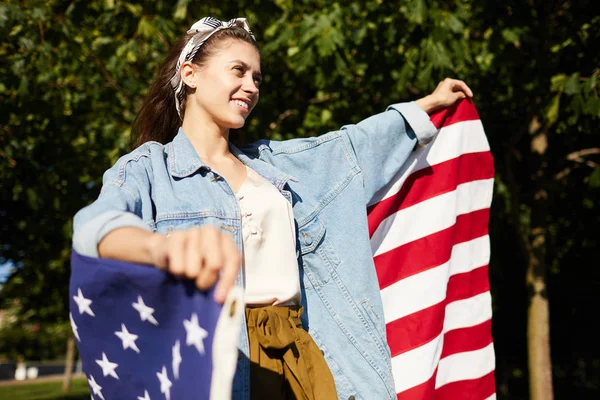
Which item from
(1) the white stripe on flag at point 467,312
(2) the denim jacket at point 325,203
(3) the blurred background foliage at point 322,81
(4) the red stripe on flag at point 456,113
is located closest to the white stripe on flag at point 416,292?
(1) the white stripe on flag at point 467,312

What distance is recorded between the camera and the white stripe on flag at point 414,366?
2.93 m

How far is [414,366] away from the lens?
9.68ft

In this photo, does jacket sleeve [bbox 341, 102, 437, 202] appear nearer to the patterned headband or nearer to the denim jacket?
the denim jacket

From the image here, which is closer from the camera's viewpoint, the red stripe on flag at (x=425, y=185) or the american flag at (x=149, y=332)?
the american flag at (x=149, y=332)

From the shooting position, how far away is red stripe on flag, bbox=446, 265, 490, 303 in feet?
10.6

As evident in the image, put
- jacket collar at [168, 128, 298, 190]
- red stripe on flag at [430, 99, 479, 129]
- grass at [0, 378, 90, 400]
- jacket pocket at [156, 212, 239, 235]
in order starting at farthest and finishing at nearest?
grass at [0, 378, 90, 400] < red stripe on flag at [430, 99, 479, 129] < jacket collar at [168, 128, 298, 190] < jacket pocket at [156, 212, 239, 235]

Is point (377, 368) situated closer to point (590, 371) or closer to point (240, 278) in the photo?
point (240, 278)

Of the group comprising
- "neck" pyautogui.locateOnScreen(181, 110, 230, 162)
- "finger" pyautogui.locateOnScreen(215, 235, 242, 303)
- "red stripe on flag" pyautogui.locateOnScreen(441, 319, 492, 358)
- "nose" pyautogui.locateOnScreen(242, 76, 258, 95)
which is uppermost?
"nose" pyautogui.locateOnScreen(242, 76, 258, 95)

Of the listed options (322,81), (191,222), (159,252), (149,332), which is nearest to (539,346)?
(322,81)

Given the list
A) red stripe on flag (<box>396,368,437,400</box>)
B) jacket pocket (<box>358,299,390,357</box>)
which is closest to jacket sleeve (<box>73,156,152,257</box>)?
jacket pocket (<box>358,299,390,357</box>)

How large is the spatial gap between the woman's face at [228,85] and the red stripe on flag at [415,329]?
3.90ft

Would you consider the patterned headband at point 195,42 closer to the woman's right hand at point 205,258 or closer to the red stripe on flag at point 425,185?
the red stripe on flag at point 425,185

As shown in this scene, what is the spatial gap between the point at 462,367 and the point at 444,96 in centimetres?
123

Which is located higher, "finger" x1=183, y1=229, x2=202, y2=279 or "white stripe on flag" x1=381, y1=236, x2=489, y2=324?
"finger" x1=183, y1=229, x2=202, y2=279
